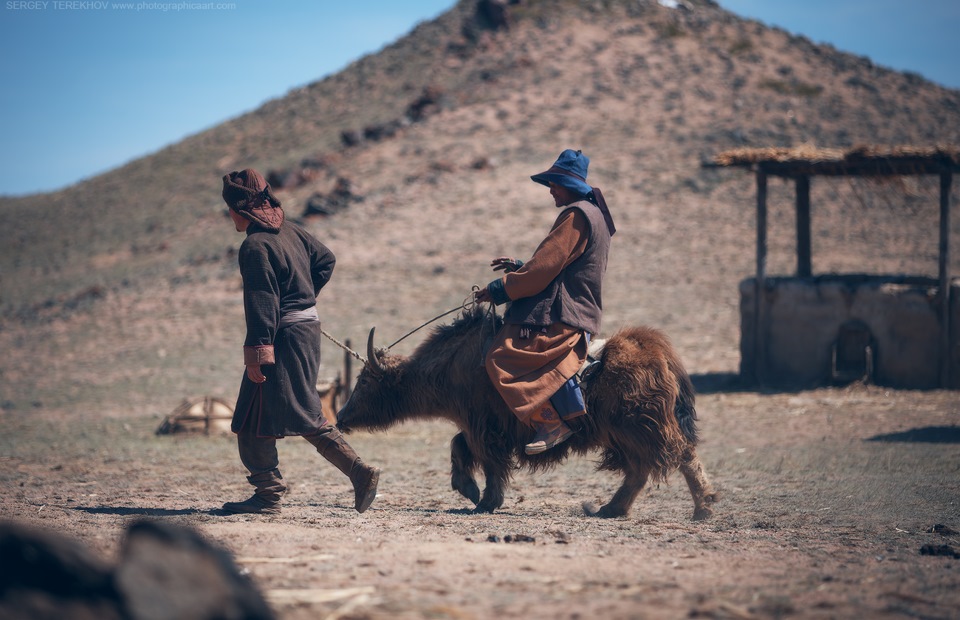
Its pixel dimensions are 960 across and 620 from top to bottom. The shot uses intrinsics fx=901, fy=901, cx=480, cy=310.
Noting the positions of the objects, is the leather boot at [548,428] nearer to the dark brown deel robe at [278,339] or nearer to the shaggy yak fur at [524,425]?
the shaggy yak fur at [524,425]

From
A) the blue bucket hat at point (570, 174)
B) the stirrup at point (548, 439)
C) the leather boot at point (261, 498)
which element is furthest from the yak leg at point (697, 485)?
the leather boot at point (261, 498)

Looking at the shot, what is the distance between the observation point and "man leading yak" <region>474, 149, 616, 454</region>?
18.1 ft

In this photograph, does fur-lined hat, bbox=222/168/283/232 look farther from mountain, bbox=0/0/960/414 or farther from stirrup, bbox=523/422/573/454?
mountain, bbox=0/0/960/414

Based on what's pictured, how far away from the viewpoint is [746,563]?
A: 423cm

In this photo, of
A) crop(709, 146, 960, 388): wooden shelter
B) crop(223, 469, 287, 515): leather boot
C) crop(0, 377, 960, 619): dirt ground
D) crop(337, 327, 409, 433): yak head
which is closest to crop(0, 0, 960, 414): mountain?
crop(709, 146, 960, 388): wooden shelter

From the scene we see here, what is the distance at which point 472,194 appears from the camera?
81.5ft

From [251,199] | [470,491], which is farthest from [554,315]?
[251,199]

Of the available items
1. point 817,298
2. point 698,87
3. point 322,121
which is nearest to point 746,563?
point 817,298

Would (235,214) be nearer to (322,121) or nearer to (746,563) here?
(746,563)

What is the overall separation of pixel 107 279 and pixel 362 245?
323 inches

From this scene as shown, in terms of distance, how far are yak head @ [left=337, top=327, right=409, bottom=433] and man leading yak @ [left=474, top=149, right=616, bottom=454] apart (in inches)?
41.6

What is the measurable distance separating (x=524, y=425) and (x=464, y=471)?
597mm

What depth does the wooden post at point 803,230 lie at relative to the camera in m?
13.2

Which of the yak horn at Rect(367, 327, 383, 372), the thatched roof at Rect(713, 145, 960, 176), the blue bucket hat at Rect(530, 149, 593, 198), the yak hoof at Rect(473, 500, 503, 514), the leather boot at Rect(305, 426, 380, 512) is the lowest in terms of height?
the yak hoof at Rect(473, 500, 503, 514)
